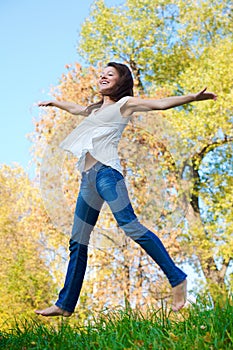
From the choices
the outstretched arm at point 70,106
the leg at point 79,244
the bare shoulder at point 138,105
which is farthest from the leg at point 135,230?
the outstretched arm at point 70,106

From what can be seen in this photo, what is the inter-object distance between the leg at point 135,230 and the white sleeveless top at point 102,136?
0.26ft

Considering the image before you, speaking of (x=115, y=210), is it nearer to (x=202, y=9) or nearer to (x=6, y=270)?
(x=6, y=270)

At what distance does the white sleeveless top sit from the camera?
303 centimetres

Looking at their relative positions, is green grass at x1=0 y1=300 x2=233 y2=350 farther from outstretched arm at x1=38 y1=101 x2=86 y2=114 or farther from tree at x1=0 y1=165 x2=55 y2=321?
tree at x1=0 y1=165 x2=55 y2=321

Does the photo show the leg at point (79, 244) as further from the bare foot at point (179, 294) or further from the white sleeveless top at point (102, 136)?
the bare foot at point (179, 294)

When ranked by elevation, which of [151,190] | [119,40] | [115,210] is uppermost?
[119,40]

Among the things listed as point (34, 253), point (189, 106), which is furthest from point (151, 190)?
point (189, 106)

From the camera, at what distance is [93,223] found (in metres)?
3.19

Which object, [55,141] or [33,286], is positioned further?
[33,286]

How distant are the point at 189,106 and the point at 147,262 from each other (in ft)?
12.4

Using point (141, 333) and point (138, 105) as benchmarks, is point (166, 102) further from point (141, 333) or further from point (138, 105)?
point (141, 333)

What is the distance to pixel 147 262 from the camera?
9.68 m

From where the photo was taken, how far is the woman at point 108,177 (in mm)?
2959

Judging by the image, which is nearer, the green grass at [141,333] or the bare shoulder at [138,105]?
the green grass at [141,333]
